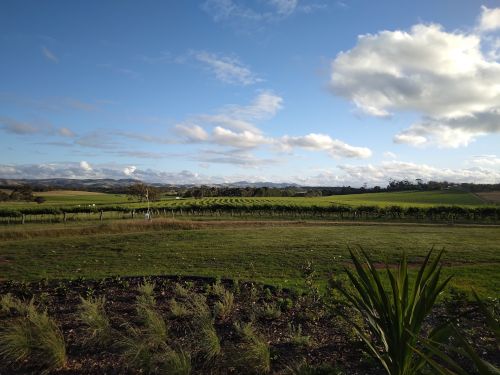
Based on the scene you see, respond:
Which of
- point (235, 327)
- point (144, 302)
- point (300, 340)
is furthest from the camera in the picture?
point (144, 302)

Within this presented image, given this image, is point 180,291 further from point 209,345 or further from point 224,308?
point 209,345

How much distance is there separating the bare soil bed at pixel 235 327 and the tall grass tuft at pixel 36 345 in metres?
0.12

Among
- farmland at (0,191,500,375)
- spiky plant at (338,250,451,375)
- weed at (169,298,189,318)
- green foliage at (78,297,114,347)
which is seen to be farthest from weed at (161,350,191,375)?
spiky plant at (338,250,451,375)

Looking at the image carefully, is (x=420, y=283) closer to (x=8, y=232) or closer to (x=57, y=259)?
(x=57, y=259)

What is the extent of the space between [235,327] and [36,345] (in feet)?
9.79

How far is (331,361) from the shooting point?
5520mm

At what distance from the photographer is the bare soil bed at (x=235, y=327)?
5.43 m

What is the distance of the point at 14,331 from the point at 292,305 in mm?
4815

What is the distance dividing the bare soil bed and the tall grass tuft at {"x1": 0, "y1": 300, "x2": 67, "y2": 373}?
12 cm

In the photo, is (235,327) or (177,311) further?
(177,311)

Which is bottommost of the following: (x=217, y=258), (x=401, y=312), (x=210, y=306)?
(x=217, y=258)

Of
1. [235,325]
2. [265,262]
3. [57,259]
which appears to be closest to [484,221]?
[265,262]

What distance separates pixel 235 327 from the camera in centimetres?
668

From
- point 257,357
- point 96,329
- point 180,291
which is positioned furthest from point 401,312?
point 180,291
